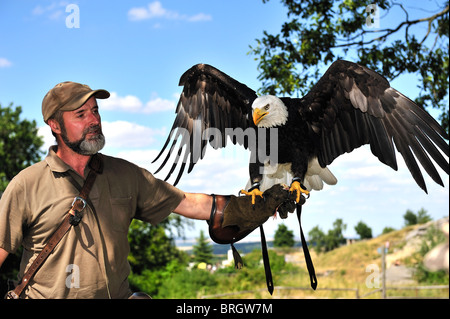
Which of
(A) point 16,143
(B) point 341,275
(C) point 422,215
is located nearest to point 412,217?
(C) point 422,215

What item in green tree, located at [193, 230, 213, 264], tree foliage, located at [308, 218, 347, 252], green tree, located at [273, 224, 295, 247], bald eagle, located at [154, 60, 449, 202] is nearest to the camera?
bald eagle, located at [154, 60, 449, 202]

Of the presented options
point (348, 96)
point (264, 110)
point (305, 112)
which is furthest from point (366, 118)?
point (264, 110)

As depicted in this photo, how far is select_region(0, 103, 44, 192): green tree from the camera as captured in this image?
26033mm

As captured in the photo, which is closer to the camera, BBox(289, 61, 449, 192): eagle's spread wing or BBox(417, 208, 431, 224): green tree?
BBox(289, 61, 449, 192): eagle's spread wing

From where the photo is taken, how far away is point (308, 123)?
14.5 feet

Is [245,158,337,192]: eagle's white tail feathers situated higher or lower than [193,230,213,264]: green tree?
higher

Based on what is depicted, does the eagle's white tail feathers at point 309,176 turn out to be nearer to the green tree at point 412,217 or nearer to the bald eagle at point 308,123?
the bald eagle at point 308,123

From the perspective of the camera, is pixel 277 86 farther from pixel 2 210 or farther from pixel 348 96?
pixel 2 210

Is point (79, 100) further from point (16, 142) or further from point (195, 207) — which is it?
point (16, 142)

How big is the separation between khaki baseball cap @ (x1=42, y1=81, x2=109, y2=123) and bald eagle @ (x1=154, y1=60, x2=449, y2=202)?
128 centimetres

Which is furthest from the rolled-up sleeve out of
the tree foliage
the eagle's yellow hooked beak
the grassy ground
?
the tree foliage

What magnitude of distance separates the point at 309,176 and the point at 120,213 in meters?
2.23

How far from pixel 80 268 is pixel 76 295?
0.15 meters

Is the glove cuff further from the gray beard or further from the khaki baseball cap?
the khaki baseball cap
